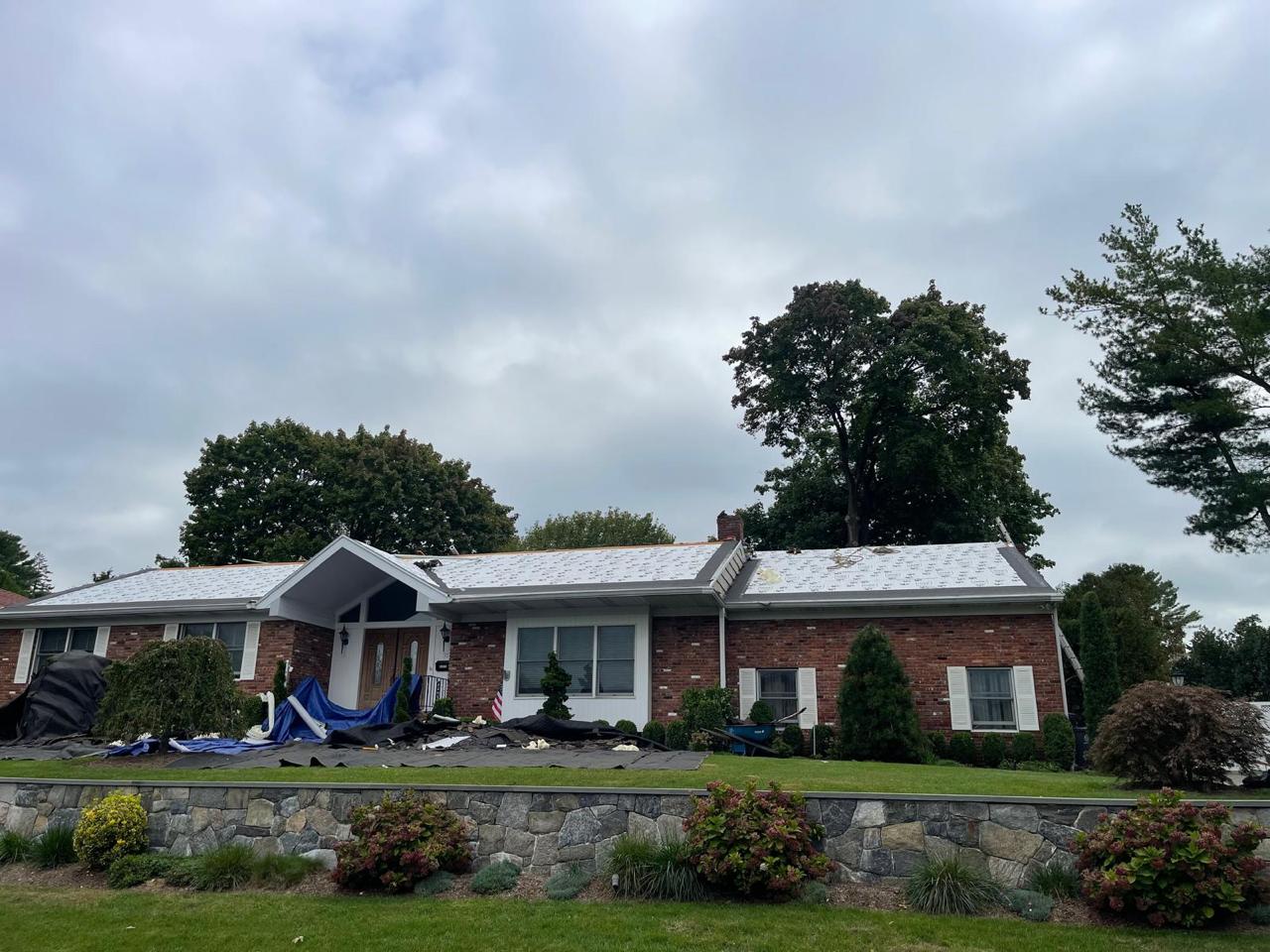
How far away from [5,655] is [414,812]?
19.0 metres

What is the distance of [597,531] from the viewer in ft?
157

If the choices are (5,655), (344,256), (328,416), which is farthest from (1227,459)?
(328,416)

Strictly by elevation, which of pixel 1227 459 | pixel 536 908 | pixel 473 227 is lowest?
pixel 536 908

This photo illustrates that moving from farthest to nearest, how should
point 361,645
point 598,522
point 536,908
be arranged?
point 598,522 < point 361,645 < point 536,908

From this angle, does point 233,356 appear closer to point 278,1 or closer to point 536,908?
point 278,1

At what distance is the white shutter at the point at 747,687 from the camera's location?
55.8 feet

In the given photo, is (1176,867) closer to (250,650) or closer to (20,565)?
(250,650)

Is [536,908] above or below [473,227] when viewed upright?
below

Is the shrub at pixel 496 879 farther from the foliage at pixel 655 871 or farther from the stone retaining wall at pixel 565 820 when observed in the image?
the foliage at pixel 655 871

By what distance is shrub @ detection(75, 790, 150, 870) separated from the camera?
859cm

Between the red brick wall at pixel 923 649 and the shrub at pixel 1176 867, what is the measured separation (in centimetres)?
976

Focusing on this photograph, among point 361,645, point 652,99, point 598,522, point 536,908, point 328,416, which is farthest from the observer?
point 598,522

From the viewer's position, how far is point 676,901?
7137mm

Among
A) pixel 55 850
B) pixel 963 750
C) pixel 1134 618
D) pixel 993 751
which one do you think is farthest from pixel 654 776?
pixel 1134 618
